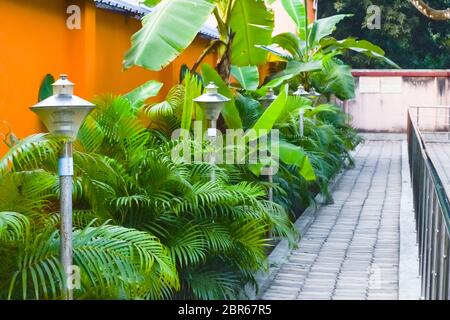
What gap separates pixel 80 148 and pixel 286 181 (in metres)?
4.13

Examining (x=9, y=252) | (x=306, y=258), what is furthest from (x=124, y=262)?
(x=306, y=258)

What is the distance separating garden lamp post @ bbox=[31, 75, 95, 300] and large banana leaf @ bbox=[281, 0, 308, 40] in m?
10.7

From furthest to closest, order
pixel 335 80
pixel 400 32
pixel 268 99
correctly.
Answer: pixel 400 32
pixel 335 80
pixel 268 99

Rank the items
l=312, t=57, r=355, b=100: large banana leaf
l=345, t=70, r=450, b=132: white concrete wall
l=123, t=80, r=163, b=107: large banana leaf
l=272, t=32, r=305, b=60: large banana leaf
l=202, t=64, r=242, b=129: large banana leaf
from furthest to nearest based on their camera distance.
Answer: l=345, t=70, r=450, b=132: white concrete wall < l=312, t=57, r=355, b=100: large banana leaf < l=272, t=32, r=305, b=60: large banana leaf < l=202, t=64, r=242, b=129: large banana leaf < l=123, t=80, r=163, b=107: large banana leaf

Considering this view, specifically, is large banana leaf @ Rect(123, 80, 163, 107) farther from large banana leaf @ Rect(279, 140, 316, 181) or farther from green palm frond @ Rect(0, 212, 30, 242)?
green palm frond @ Rect(0, 212, 30, 242)

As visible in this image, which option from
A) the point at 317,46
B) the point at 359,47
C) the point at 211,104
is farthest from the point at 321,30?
the point at 211,104

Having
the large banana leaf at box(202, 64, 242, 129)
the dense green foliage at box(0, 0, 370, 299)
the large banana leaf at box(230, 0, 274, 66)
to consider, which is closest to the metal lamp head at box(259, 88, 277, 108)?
the dense green foliage at box(0, 0, 370, 299)

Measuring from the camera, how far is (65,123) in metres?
4.43

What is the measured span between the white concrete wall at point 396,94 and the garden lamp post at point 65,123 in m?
23.5

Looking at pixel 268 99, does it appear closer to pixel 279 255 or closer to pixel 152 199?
pixel 279 255

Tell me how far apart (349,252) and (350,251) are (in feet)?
0.22

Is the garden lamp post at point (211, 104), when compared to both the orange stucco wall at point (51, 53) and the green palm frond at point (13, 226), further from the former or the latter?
the green palm frond at point (13, 226)

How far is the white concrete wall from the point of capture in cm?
2739

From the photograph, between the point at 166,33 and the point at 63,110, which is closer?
the point at 63,110
